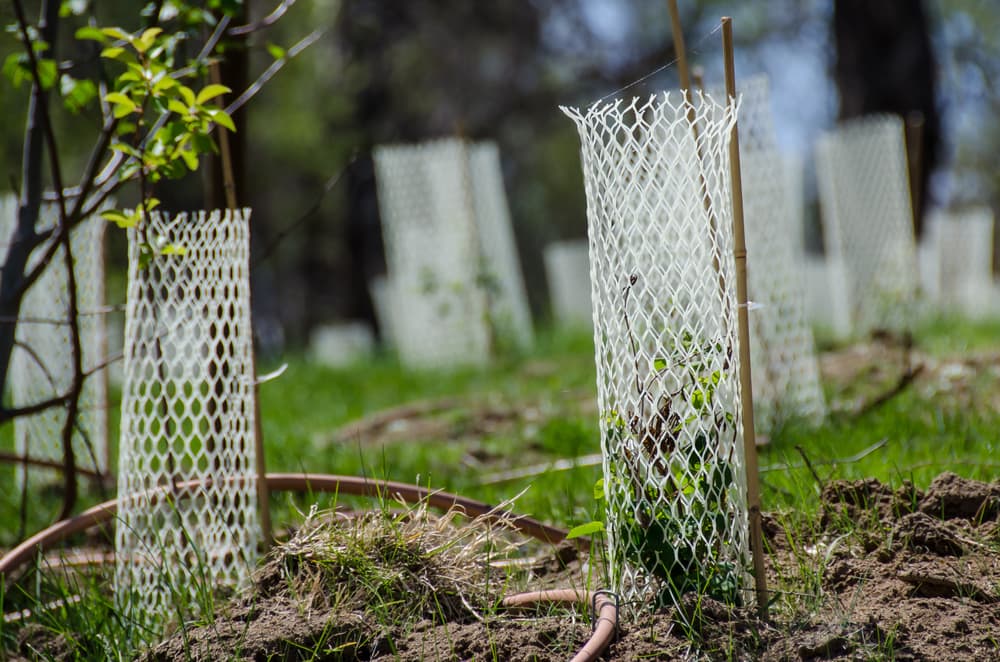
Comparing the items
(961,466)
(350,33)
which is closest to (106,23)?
(961,466)

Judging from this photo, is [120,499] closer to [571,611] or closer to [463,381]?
[571,611]

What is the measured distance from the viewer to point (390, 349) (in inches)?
389

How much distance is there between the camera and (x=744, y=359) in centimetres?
206

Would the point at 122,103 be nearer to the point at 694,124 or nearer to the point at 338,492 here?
the point at 338,492

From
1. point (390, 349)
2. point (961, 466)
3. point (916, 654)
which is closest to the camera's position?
point (916, 654)

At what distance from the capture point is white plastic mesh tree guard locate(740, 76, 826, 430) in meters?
4.26

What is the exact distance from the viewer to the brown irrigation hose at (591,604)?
1.94 metres

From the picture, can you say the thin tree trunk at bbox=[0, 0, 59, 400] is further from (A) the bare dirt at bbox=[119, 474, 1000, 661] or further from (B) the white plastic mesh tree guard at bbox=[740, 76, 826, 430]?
(B) the white plastic mesh tree guard at bbox=[740, 76, 826, 430]

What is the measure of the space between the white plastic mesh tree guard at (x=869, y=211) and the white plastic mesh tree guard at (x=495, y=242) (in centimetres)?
275

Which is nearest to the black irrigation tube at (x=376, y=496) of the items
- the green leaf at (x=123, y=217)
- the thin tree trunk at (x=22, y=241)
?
the thin tree trunk at (x=22, y=241)

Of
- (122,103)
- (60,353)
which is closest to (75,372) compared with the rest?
(122,103)

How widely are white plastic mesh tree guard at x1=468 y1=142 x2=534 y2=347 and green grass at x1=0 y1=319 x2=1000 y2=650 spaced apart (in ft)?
3.82

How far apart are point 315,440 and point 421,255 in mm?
3825

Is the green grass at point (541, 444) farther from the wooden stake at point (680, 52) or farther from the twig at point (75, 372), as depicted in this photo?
the wooden stake at point (680, 52)
